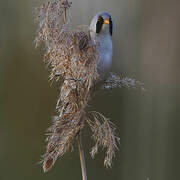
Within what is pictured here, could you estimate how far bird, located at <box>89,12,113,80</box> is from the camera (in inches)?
35.5

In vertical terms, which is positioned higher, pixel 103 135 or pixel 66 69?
pixel 66 69

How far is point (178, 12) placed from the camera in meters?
1.94

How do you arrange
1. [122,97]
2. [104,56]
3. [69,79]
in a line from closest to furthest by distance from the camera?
1. [69,79]
2. [104,56]
3. [122,97]

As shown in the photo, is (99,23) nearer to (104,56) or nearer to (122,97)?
(104,56)

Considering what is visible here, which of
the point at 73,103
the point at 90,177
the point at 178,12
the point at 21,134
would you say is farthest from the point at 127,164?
the point at 73,103

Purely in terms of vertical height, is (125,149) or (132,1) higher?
(132,1)

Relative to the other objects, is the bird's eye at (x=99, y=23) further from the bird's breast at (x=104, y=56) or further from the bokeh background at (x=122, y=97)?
the bokeh background at (x=122, y=97)

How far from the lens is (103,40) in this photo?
3.11ft

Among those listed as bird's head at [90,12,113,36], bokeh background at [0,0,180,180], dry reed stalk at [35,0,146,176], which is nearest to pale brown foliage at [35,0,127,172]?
dry reed stalk at [35,0,146,176]

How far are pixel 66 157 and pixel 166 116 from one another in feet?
2.10

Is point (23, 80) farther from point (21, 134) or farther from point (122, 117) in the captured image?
point (122, 117)

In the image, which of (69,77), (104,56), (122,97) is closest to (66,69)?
(69,77)

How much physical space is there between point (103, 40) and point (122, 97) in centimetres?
106

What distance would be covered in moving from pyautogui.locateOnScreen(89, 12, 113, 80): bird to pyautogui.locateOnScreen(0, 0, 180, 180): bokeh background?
35.3 inches
